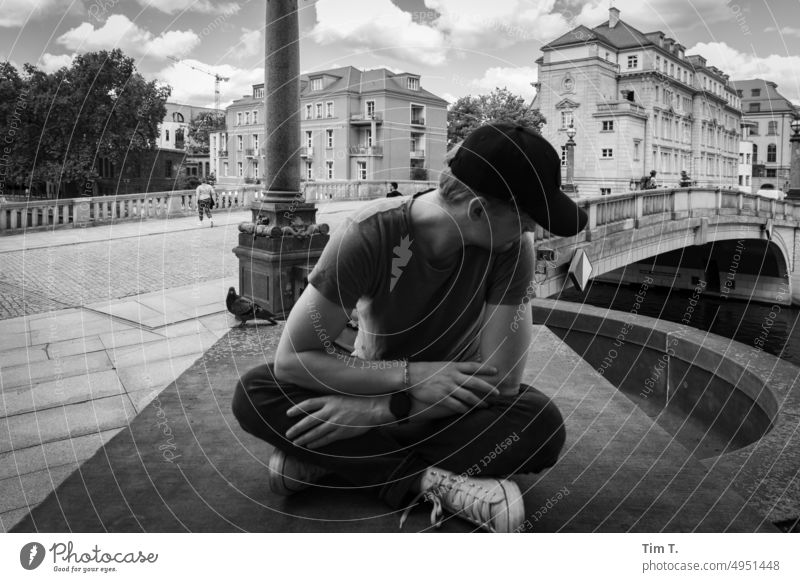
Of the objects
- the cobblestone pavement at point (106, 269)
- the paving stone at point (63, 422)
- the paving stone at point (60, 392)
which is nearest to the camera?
the paving stone at point (63, 422)

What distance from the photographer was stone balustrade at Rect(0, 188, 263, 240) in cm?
1570

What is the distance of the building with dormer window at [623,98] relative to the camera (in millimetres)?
3805

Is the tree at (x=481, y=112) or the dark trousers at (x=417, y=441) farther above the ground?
the tree at (x=481, y=112)

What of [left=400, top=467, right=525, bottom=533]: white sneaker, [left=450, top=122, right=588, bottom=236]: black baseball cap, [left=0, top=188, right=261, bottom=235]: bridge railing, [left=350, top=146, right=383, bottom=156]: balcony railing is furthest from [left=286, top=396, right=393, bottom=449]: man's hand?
[left=0, top=188, right=261, bottom=235]: bridge railing

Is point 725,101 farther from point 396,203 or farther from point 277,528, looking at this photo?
point 277,528

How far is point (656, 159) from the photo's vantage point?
11734 millimetres

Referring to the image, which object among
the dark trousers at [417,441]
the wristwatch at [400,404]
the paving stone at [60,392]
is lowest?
the paving stone at [60,392]

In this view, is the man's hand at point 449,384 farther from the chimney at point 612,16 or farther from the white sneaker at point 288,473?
the chimney at point 612,16

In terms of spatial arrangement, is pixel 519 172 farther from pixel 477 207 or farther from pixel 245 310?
pixel 245 310

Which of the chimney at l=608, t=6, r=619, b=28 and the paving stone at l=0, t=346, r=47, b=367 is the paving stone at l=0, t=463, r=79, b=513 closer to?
the paving stone at l=0, t=346, r=47, b=367

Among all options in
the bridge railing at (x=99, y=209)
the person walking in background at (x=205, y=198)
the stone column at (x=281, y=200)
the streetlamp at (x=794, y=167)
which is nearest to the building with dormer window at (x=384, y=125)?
the stone column at (x=281, y=200)

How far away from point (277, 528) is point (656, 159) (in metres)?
10.9

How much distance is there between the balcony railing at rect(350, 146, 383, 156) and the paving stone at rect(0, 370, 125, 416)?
92.4 inches
